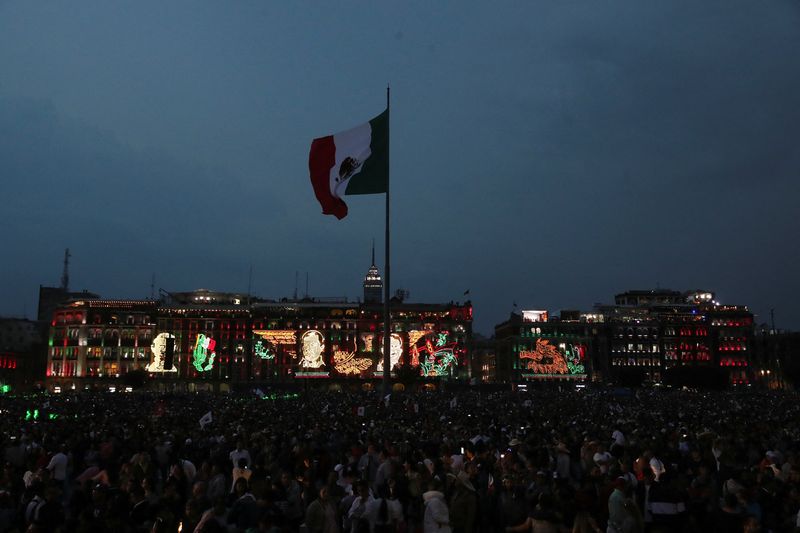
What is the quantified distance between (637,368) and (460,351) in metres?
31.8

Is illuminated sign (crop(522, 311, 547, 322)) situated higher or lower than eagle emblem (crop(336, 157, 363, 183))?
higher

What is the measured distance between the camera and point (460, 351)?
113m

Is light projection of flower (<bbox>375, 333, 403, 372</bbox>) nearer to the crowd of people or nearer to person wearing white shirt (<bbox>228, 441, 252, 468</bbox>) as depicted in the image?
the crowd of people

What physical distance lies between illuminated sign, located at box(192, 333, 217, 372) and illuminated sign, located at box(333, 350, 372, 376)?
63.6ft

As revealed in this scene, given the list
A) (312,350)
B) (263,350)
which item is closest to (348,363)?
(312,350)

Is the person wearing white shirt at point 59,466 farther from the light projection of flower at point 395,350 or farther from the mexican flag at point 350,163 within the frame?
the light projection of flower at point 395,350

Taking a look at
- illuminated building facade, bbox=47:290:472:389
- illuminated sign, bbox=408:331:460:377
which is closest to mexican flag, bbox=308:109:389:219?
illuminated building facade, bbox=47:290:472:389

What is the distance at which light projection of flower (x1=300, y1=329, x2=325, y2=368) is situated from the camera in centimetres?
10775

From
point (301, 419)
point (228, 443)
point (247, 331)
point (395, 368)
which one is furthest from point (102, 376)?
point (228, 443)

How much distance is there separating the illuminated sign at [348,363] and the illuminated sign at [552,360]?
2669cm

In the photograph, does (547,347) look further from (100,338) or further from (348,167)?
(348,167)

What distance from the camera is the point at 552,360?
11569 centimetres

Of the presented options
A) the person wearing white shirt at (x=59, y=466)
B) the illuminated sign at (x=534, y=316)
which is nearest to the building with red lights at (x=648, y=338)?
the illuminated sign at (x=534, y=316)

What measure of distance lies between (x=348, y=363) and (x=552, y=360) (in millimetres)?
33305
